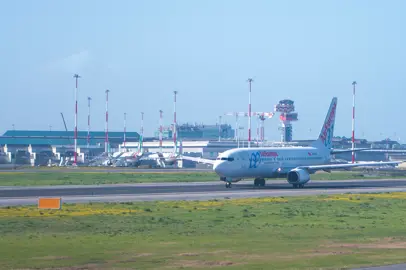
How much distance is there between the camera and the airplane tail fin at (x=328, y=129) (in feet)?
276

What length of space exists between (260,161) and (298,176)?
388 centimetres

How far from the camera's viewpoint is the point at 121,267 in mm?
24750

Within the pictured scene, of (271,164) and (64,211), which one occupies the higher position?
(271,164)

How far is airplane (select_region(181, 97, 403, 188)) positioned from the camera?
73.1 m

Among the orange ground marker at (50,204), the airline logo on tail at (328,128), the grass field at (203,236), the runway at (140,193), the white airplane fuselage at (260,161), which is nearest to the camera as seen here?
the grass field at (203,236)

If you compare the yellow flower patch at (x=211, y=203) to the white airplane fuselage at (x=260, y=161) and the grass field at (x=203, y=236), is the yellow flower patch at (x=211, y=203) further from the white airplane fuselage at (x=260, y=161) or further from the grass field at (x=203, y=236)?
the white airplane fuselage at (x=260, y=161)

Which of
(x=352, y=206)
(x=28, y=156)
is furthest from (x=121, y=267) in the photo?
(x=28, y=156)

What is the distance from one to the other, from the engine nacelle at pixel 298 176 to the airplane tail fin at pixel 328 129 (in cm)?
926

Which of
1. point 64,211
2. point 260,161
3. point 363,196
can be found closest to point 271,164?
point 260,161

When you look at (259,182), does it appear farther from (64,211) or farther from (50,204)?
(64,211)

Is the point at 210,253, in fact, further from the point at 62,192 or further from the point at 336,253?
the point at 62,192

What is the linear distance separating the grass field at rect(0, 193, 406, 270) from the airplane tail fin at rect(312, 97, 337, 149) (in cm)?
3259

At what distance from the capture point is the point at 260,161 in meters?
75.2

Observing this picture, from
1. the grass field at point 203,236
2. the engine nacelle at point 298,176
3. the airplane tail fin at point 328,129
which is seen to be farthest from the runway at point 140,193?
the airplane tail fin at point 328,129
